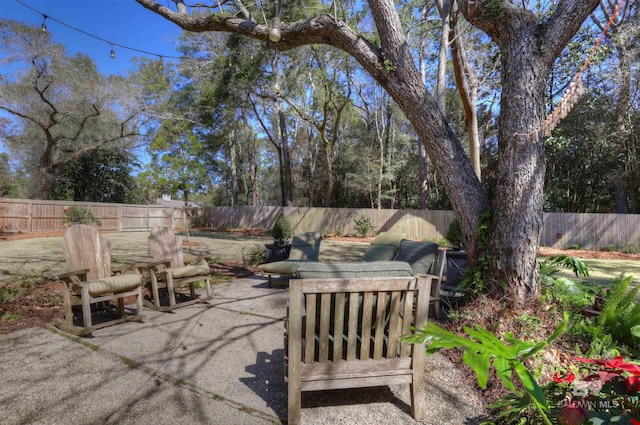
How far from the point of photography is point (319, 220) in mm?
18266

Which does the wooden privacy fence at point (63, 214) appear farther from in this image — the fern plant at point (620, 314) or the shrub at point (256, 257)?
the fern plant at point (620, 314)

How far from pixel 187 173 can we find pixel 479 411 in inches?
427

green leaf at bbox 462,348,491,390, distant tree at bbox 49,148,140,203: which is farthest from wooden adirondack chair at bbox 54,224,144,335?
distant tree at bbox 49,148,140,203

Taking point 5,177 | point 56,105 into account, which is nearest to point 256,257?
point 56,105

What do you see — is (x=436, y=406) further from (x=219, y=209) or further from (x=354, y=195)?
(x=354, y=195)

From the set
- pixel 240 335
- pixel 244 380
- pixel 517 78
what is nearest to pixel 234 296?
pixel 240 335

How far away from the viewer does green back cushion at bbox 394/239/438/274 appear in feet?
13.0

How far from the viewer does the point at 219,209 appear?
23.9 meters

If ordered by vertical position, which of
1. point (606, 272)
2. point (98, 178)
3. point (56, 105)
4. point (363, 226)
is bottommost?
point (606, 272)

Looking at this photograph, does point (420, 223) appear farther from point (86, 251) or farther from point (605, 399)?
point (605, 399)

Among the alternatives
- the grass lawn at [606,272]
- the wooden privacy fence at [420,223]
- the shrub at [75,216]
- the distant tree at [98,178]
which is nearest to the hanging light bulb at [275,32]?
the grass lawn at [606,272]

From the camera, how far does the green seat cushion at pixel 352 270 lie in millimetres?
1954

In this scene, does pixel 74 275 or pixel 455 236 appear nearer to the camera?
pixel 74 275

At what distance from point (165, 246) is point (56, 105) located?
59.9 feet
